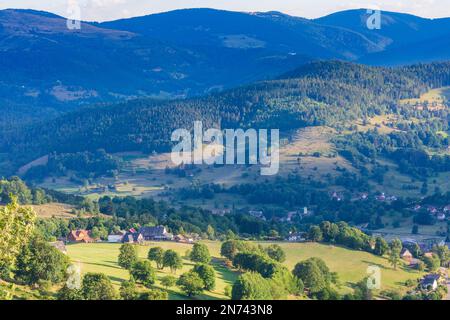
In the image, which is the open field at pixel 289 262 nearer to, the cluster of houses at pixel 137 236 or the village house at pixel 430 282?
the village house at pixel 430 282

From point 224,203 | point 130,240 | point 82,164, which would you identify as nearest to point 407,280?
point 130,240

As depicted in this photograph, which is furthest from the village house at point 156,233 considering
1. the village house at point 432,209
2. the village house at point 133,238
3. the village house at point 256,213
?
the village house at point 432,209

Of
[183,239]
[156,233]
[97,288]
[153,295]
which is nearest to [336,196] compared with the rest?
[183,239]

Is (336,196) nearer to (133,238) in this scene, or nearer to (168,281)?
(133,238)

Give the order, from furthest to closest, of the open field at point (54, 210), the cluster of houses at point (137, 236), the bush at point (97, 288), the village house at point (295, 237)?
the open field at point (54, 210), the village house at point (295, 237), the cluster of houses at point (137, 236), the bush at point (97, 288)

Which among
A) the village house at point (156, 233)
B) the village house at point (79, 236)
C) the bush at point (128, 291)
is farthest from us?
the village house at point (156, 233)


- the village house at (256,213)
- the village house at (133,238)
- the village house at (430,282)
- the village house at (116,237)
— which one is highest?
the village house at (133,238)
